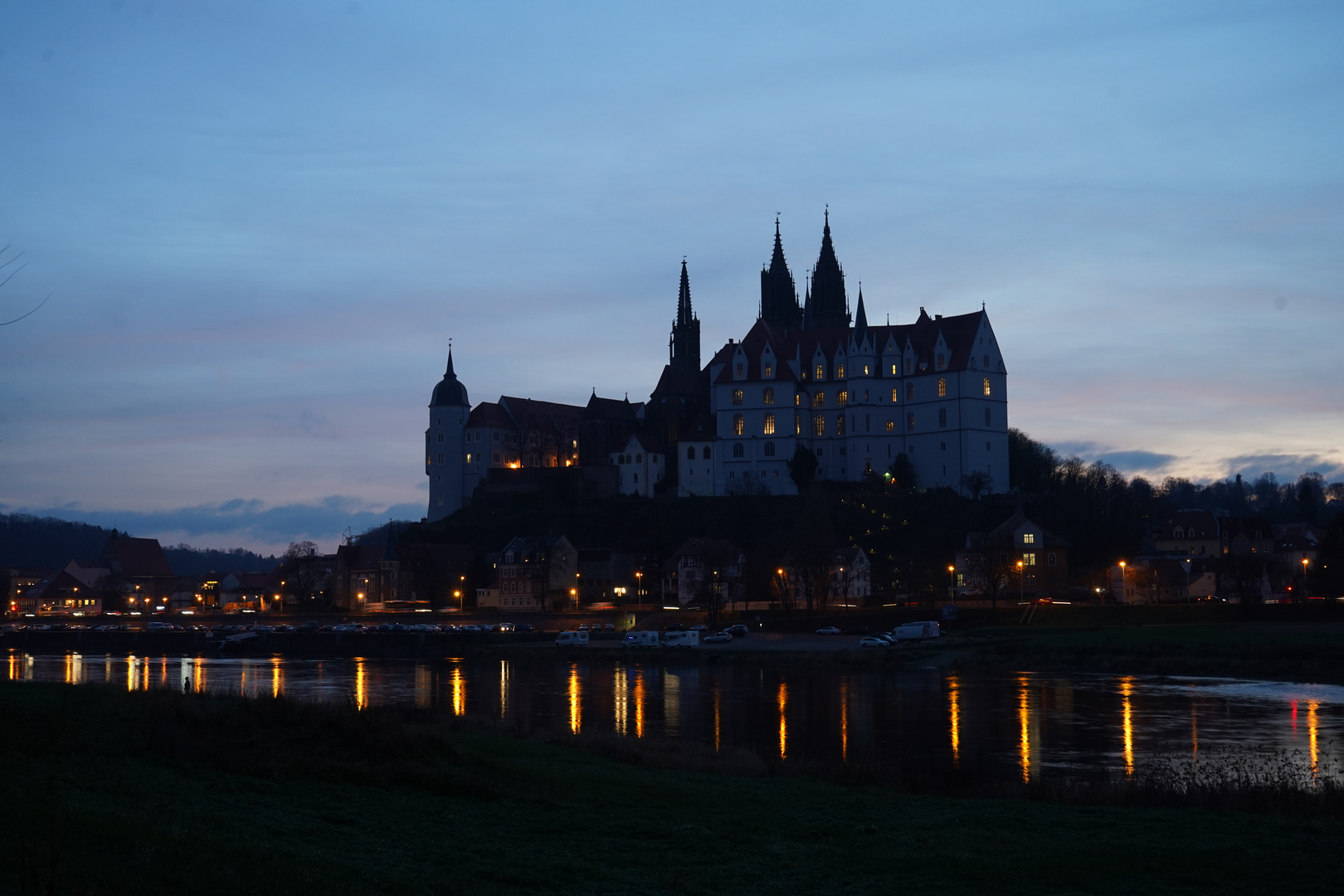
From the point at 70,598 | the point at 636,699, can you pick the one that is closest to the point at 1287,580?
the point at 636,699

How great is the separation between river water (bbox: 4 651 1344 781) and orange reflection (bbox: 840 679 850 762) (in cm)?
12

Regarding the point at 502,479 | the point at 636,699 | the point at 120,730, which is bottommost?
the point at 636,699

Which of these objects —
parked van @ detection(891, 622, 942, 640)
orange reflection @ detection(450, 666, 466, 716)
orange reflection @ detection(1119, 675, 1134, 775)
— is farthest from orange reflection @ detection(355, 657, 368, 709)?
parked van @ detection(891, 622, 942, 640)

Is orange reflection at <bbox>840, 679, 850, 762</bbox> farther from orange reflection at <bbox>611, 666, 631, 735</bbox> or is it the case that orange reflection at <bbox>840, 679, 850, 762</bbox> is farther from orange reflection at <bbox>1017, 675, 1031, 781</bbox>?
orange reflection at <bbox>611, 666, 631, 735</bbox>

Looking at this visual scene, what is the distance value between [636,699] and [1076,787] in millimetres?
28015

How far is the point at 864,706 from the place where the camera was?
44.4 metres

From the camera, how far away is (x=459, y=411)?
14325 cm

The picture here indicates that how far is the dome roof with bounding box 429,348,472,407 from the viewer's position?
144 metres

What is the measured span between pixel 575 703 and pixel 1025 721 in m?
16.7

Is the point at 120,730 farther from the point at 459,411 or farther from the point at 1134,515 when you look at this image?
the point at 459,411

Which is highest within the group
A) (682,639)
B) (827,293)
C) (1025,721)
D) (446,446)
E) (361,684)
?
(827,293)

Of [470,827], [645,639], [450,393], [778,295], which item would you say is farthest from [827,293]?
[470,827]

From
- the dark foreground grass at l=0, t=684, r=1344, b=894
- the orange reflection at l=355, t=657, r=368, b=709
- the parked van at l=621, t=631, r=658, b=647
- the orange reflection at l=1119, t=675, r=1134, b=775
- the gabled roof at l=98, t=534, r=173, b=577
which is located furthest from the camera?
the gabled roof at l=98, t=534, r=173, b=577

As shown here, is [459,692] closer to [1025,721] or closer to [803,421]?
[1025,721]
